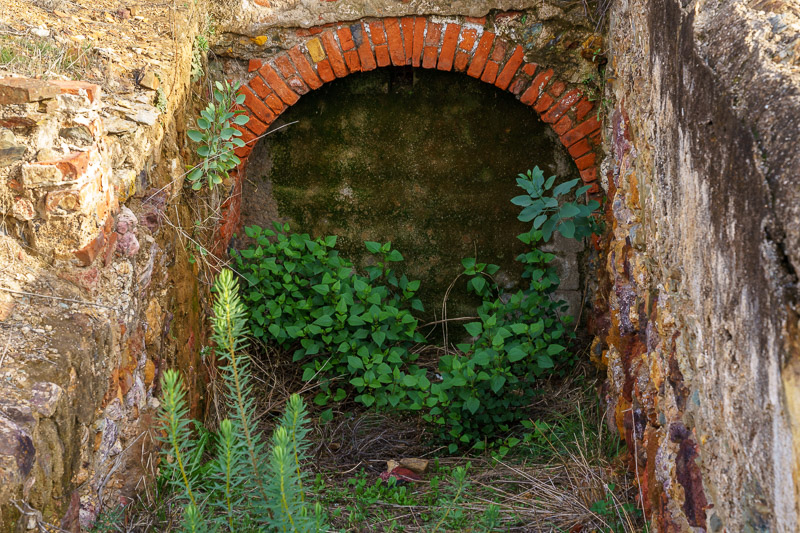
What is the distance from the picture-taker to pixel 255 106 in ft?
13.0

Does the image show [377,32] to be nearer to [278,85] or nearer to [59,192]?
[278,85]

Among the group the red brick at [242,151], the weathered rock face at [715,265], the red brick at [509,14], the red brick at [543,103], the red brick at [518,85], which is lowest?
the weathered rock face at [715,265]

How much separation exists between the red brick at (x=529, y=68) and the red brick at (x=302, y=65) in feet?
4.06

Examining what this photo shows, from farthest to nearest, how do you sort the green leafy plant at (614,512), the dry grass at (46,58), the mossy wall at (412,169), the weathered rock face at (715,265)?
the mossy wall at (412,169) → the dry grass at (46,58) → the green leafy plant at (614,512) → the weathered rock face at (715,265)

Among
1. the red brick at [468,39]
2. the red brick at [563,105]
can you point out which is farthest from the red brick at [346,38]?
the red brick at [563,105]

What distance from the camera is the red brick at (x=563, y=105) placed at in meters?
3.90

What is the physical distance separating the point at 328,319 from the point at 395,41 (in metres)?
1.67

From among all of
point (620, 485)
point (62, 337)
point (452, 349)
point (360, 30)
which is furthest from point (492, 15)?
point (62, 337)

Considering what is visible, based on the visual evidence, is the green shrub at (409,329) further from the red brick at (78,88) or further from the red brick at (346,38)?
the red brick at (78,88)

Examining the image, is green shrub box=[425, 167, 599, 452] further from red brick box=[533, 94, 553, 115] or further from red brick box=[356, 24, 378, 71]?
red brick box=[356, 24, 378, 71]

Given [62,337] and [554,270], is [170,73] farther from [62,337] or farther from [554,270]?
[554,270]

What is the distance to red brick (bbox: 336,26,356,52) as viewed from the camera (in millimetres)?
3828

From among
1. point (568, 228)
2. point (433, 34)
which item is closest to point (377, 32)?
point (433, 34)

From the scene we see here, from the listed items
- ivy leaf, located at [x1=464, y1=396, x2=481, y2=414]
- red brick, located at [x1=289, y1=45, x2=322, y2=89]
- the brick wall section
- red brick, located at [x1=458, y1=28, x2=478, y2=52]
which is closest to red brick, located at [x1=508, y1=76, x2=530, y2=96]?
red brick, located at [x1=458, y1=28, x2=478, y2=52]
